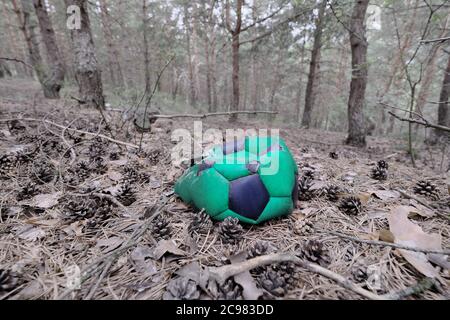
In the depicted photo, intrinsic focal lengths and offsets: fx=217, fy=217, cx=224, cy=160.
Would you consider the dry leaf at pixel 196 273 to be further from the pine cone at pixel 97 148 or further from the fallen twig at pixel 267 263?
the pine cone at pixel 97 148

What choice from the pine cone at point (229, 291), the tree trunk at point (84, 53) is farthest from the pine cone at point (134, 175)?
the tree trunk at point (84, 53)

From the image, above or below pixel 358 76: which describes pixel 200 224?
below

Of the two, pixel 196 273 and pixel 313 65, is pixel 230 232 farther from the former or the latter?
pixel 313 65

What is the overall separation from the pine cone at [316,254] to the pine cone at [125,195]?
1118 mm

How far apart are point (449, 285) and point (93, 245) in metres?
1.56

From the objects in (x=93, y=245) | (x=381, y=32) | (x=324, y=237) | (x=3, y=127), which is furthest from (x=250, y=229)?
(x=381, y=32)

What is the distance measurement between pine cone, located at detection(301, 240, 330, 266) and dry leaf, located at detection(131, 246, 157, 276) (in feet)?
2.24

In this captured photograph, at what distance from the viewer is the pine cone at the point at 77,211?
123 centimetres

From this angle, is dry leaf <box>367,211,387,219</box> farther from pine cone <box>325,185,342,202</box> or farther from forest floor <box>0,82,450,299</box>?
pine cone <box>325,185,342,202</box>

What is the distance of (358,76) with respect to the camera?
12.1 ft

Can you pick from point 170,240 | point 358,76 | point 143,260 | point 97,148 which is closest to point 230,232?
point 170,240

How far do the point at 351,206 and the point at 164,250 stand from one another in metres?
1.16

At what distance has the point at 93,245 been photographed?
109 centimetres
